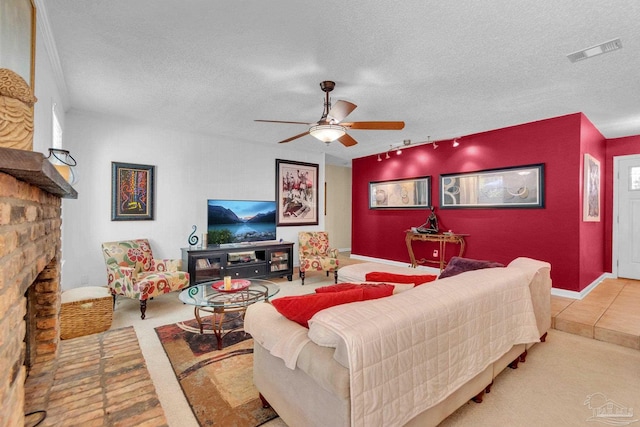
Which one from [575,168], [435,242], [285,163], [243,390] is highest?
[285,163]

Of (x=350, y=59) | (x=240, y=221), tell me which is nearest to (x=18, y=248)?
(x=350, y=59)

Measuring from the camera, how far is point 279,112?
395 cm

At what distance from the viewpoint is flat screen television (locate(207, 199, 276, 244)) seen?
197 inches

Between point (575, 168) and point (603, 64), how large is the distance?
1.73 m

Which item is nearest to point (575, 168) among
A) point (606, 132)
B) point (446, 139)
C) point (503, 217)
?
point (503, 217)

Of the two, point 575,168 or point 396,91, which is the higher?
point 396,91

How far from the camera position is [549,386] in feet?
7.15

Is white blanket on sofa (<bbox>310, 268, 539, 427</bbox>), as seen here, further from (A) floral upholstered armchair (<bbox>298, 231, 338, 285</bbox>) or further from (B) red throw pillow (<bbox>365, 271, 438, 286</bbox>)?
(A) floral upholstered armchair (<bbox>298, 231, 338, 285</bbox>)

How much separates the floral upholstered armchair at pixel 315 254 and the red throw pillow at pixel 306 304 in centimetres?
330

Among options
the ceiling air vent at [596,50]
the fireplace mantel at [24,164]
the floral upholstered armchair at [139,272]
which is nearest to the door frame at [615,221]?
the ceiling air vent at [596,50]

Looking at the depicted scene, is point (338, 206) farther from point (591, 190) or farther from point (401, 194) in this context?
point (591, 190)

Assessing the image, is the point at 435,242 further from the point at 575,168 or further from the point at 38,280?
the point at 38,280

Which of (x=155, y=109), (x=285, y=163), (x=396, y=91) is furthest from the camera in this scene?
(x=285, y=163)

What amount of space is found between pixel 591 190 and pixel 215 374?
5.46 metres
